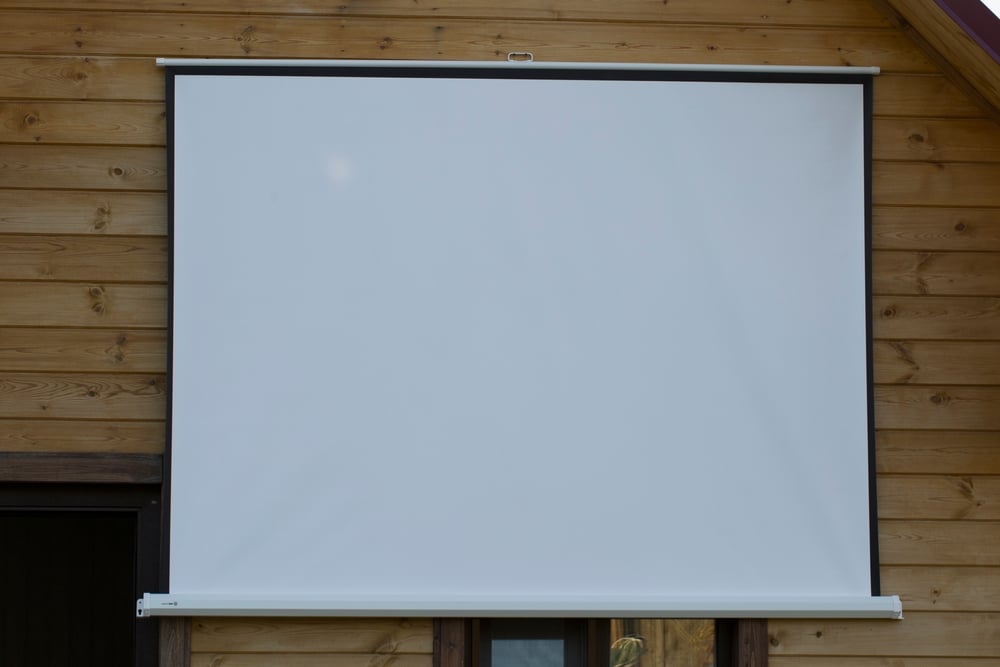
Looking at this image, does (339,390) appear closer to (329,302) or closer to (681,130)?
(329,302)

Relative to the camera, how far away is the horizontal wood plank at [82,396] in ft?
9.11

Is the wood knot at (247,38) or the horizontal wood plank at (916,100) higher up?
the wood knot at (247,38)

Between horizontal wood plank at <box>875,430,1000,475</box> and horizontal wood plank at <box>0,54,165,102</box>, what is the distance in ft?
8.49

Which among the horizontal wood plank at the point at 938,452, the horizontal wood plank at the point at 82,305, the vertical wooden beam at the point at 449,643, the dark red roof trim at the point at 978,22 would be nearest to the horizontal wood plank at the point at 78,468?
the horizontal wood plank at the point at 82,305

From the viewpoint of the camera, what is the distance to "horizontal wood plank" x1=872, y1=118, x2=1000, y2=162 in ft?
9.48

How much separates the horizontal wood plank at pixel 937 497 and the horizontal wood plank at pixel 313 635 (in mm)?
1510

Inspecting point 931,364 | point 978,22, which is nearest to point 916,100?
point 978,22

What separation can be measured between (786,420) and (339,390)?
4.56 feet

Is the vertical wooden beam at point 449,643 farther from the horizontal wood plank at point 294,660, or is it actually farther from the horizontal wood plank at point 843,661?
the horizontal wood plank at point 843,661

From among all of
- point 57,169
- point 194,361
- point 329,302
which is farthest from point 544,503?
point 57,169

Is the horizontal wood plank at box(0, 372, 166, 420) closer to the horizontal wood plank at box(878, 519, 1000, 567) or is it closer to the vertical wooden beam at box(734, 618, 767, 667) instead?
the vertical wooden beam at box(734, 618, 767, 667)

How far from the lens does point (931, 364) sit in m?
2.85

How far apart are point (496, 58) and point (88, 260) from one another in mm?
1453

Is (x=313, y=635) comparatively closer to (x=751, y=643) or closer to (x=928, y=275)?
(x=751, y=643)
